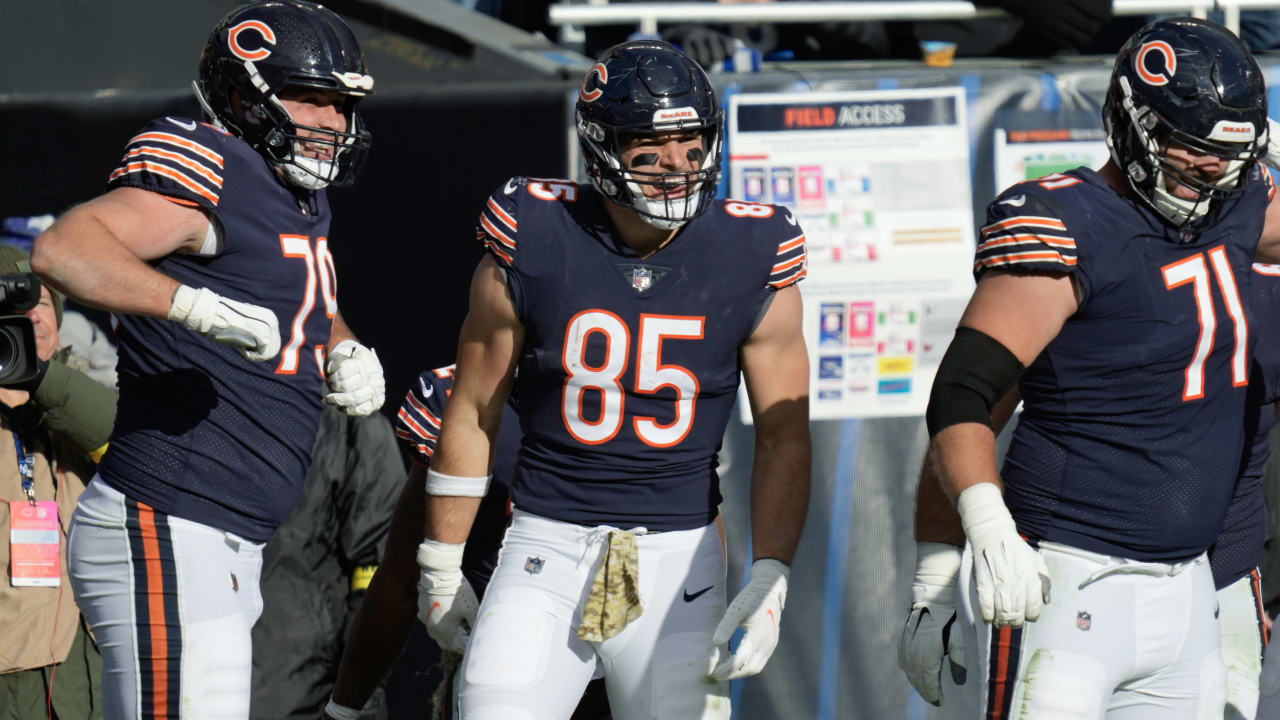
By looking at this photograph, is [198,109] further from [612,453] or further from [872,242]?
[612,453]

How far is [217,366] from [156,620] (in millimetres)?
529

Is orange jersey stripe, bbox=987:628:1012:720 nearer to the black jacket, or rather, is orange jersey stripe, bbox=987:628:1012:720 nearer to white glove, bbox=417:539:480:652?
white glove, bbox=417:539:480:652

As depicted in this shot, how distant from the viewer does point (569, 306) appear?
3.00 metres

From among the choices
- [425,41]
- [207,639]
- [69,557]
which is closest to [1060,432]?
[207,639]

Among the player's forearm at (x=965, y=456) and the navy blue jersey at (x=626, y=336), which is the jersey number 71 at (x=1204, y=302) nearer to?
the player's forearm at (x=965, y=456)

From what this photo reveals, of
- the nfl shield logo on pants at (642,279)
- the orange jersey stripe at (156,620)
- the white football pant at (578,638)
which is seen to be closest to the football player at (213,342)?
the orange jersey stripe at (156,620)

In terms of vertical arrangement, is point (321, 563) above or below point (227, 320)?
below

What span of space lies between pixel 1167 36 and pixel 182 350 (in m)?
2.06

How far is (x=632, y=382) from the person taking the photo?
3.02 metres

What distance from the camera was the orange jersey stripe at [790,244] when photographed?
306 centimetres

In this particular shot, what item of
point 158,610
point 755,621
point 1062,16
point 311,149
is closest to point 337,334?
point 311,149

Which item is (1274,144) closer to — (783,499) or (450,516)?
(783,499)

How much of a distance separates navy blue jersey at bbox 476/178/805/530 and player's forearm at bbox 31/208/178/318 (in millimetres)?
655

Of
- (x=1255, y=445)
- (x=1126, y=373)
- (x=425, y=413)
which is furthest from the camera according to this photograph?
(x=425, y=413)
